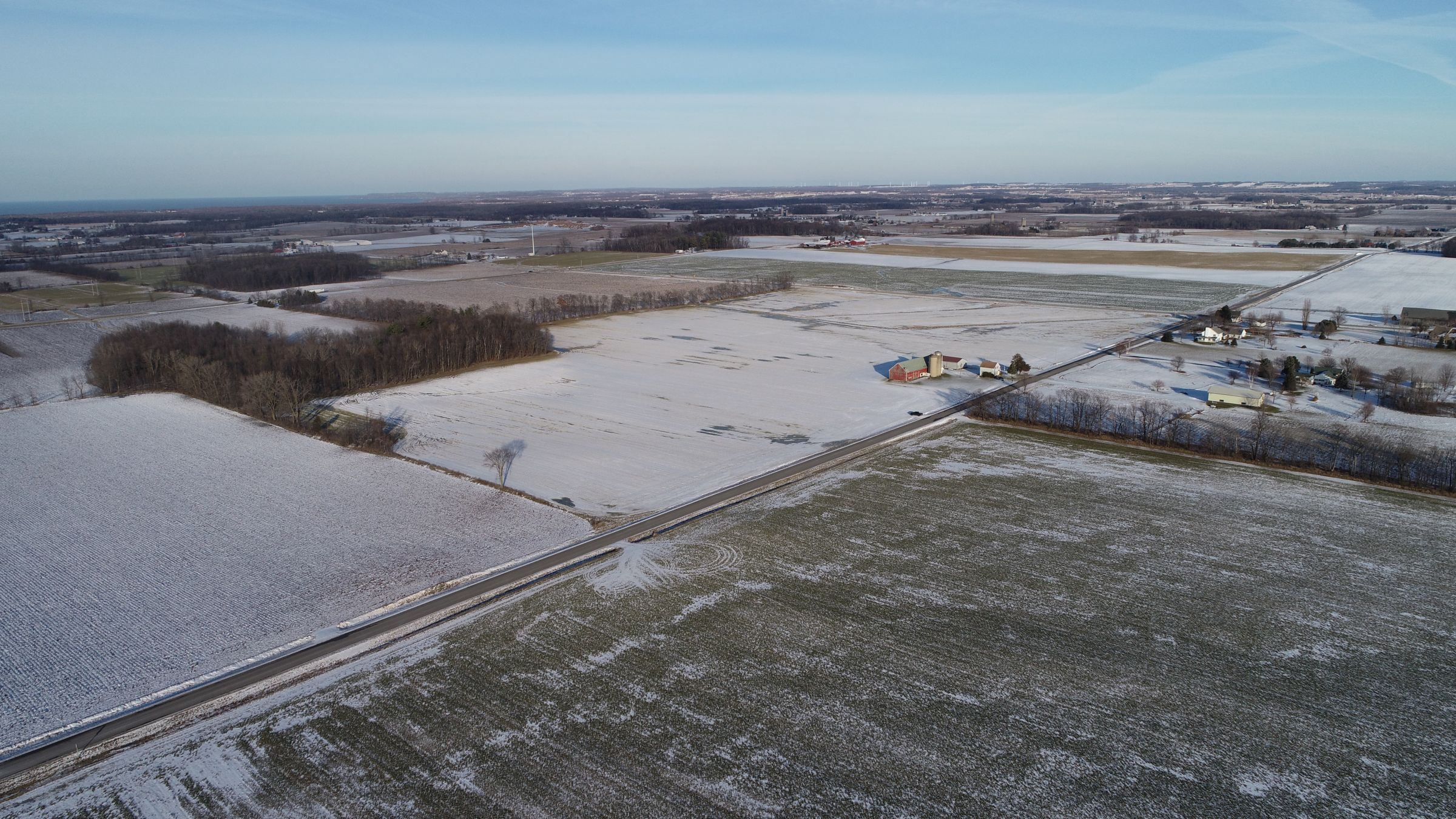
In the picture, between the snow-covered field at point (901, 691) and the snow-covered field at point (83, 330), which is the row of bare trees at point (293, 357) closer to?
the snow-covered field at point (83, 330)

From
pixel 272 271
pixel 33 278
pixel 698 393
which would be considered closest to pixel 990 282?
pixel 698 393

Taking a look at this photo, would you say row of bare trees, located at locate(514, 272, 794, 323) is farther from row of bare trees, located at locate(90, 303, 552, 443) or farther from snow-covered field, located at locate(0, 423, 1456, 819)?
snow-covered field, located at locate(0, 423, 1456, 819)

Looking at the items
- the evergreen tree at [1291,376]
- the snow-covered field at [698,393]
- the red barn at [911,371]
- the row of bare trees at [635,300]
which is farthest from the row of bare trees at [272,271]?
the evergreen tree at [1291,376]

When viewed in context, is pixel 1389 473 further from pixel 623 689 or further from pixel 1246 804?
pixel 623 689

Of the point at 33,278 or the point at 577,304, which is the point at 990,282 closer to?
the point at 577,304

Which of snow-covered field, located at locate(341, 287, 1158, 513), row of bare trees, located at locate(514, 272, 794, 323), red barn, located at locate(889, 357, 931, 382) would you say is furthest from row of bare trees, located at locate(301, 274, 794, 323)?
red barn, located at locate(889, 357, 931, 382)

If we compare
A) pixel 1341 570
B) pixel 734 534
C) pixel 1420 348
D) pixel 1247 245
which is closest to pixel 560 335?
pixel 734 534
